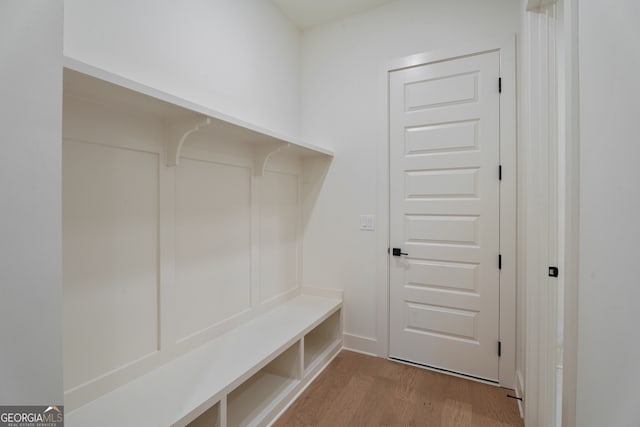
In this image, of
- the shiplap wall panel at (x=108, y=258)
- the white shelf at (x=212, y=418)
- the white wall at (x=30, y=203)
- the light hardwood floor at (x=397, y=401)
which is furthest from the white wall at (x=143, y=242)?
the light hardwood floor at (x=397, y=401)

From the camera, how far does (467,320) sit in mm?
2029

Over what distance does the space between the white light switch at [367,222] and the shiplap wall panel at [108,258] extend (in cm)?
150

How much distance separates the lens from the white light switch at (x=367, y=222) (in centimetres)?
234

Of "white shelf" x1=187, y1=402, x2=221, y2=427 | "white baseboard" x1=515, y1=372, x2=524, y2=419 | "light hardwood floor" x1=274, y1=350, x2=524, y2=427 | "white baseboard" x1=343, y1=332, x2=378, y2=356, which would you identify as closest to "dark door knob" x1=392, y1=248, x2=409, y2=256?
"white baseboard" x1=343, y1=332, x2=378, y2=356

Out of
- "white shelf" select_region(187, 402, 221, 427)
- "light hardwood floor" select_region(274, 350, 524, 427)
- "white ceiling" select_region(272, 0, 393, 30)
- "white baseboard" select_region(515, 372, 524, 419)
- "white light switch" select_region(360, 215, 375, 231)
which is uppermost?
"white ceiling" select_region(272, 0, 393, 30)

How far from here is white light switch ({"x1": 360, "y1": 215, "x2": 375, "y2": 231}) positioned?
7.67 ft

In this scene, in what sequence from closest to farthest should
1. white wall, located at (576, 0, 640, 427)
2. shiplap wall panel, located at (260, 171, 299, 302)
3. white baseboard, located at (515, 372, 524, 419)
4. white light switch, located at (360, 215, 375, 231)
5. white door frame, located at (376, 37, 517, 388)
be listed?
white wall, located at (576, 0, 640, 427), white baseboard, located at (515, 372, 524, 419), white door frame, located at (376, 37, 517, 388), shiplap wall panel, located at (260, 171, 299, 302), white light switch, located at (360, 215, 375, 231)

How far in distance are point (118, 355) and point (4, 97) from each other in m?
1.18

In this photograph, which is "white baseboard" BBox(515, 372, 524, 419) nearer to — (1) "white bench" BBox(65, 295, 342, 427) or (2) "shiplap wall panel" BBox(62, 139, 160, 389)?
(1) "white bench" BBox(65, 295, 342, 427)

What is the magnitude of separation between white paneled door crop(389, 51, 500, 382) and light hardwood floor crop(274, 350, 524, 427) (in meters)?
0.17

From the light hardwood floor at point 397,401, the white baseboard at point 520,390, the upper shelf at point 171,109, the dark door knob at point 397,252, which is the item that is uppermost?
the upper shelf at point 171,109

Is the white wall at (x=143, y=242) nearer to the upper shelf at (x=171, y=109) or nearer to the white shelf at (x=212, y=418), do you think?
the upper shelf at (x=171, y=109)

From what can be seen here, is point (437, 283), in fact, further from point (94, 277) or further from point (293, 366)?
point (94, 277)

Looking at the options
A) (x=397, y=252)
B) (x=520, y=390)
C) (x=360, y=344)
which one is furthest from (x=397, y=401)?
(x=397, y=252)
